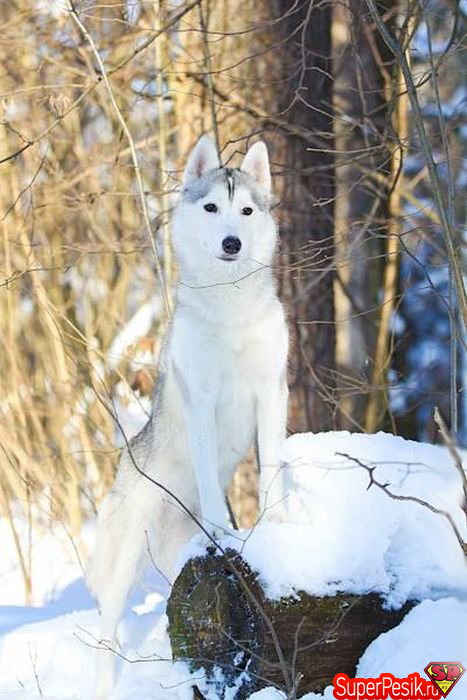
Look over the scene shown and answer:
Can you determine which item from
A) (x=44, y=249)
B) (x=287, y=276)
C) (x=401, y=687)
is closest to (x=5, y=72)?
(x=44, y=249)

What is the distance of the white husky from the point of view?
408 cm

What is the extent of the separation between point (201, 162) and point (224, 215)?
365 mm

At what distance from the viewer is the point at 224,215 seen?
423cm

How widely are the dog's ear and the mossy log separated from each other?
175 centimetres

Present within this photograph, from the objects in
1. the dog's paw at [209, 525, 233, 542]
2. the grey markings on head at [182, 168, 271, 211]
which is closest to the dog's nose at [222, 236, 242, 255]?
the grey markings on head at [182, 168, 271, 211]

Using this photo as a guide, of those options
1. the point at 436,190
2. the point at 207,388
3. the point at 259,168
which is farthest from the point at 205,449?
the point at 436,190

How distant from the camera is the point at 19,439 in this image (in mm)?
7113

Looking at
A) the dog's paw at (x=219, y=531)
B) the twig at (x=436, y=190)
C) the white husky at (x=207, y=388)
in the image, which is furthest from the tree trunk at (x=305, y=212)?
the twig at (x=436, y=190)

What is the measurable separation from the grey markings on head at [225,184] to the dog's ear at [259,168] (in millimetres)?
36

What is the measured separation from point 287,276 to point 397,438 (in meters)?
1.96

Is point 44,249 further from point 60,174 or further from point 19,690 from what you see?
point 19,690

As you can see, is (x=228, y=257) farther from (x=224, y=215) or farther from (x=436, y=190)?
(x=436, y=190)

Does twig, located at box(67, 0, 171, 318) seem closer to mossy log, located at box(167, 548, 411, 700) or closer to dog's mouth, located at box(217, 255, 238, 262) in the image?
dog's mouth, located at box(217, 255, 238, 262)

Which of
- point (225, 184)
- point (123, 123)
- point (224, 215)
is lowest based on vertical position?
point (224, 215)
